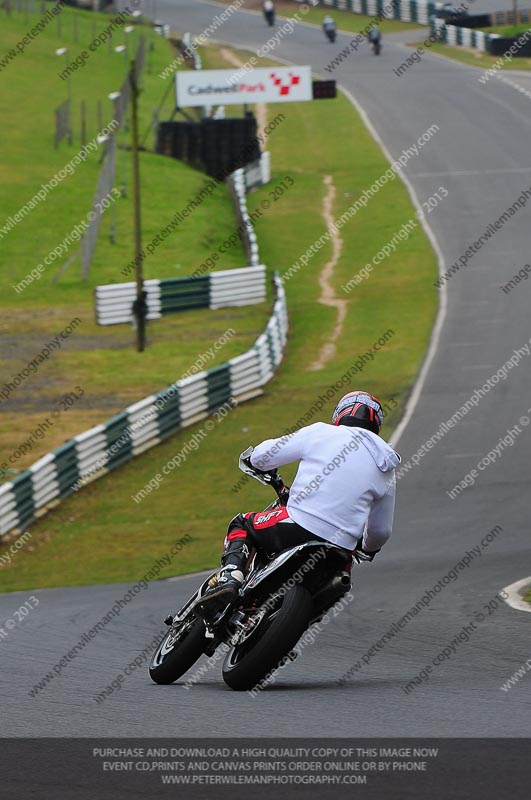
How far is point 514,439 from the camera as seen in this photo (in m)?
19.9

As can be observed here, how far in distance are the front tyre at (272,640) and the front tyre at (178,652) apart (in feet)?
1.03

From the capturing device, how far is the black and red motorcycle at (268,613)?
6727 millimetres

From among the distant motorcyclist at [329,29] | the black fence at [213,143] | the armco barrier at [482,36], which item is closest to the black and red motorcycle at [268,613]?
the black fence at [213,143]

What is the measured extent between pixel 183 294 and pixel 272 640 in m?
23.9

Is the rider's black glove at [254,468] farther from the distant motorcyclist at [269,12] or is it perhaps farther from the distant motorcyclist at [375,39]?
the distant motorcyclist at [269,12]

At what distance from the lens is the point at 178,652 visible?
24.0 feet

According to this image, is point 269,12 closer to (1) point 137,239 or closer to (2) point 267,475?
(1) point 137,239

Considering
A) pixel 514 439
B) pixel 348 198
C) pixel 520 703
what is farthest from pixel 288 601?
pixel 348 198

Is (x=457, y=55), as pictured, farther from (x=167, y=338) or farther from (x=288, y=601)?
(x=288, y=601)

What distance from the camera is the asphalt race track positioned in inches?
238

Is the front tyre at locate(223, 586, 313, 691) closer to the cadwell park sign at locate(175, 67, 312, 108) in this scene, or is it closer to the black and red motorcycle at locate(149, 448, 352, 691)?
the black and red motorcycle at locate(149, 448, 352, 691)

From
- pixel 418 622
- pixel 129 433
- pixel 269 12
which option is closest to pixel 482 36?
pixel 269 12

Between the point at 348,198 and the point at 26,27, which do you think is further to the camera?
the point at 26,27
